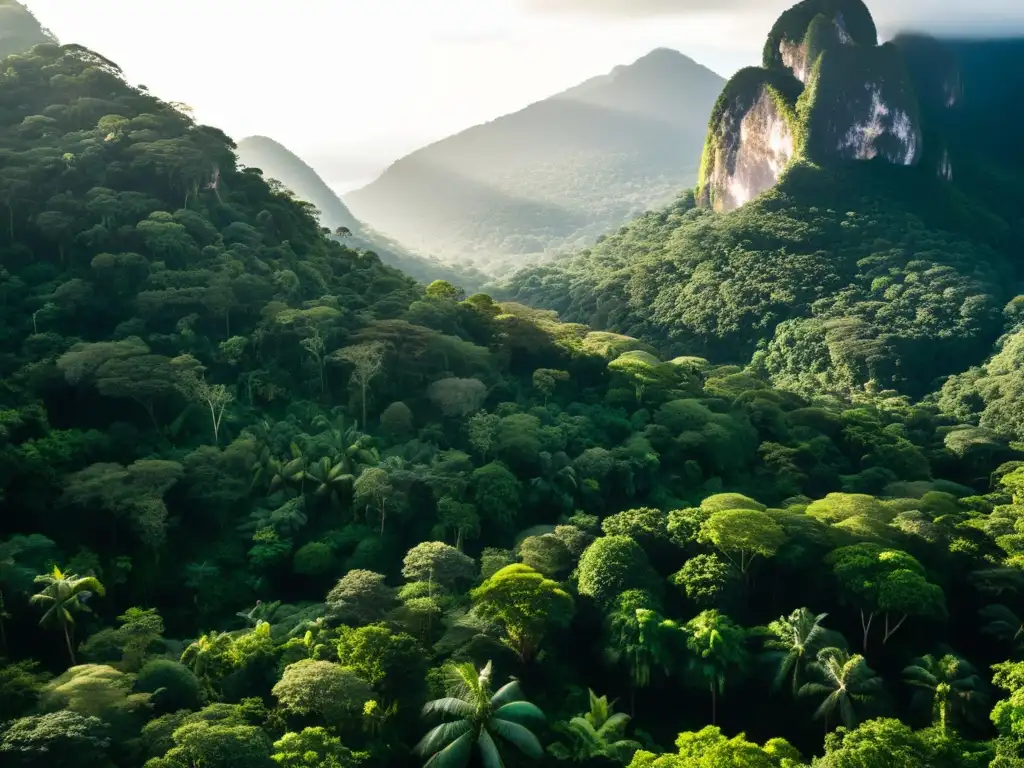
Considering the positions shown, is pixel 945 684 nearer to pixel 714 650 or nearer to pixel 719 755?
pixel 714 650

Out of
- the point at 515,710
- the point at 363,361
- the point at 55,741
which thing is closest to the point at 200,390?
the point at 363,361

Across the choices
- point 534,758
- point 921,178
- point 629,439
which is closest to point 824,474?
point 629,439

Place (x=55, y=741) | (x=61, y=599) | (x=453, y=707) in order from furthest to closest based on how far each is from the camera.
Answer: (x=61, y=599) < (x=453, y=707) < (x=55, y=741)

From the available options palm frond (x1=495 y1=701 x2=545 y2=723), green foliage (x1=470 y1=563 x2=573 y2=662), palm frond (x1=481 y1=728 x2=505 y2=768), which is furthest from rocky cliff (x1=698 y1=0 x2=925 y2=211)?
palm frond (x1=481 y1=728 x2=505 y2=768)

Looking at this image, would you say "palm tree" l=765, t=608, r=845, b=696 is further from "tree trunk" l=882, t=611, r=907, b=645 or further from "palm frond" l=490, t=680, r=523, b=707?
"palm frond" l=490, t=680, r=523, b=707

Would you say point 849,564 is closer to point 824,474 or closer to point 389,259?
point 824,474
